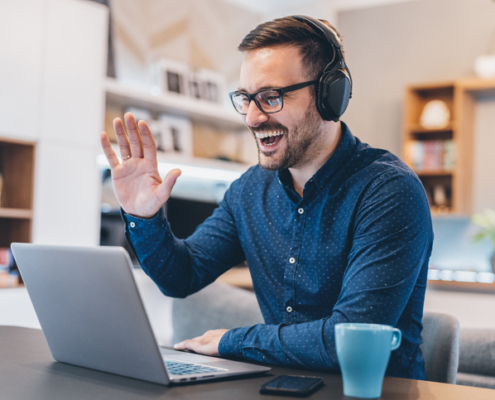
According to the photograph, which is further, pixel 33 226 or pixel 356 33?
pixel 356 33

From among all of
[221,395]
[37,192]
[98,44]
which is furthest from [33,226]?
[221,395]

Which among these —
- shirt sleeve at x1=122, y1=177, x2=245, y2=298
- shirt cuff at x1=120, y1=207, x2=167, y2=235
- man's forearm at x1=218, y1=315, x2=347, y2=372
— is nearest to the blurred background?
shirt sleeve at x1=122, y1=177, x2=245, y2=298

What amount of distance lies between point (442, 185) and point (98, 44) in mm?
2956

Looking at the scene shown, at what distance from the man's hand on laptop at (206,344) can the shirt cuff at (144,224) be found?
11.4 inches

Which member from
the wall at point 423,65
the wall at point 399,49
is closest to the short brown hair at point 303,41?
the wall at point 423,65

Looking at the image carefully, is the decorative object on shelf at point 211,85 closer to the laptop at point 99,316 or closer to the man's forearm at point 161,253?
the man's forearm at point 161,253

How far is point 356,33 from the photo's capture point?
522 centimetres

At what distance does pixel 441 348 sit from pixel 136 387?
714 mm

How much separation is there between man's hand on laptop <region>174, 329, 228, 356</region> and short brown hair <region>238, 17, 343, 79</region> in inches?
24.8

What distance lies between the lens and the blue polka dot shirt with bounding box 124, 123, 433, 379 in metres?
0.99

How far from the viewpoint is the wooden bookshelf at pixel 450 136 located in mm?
4328

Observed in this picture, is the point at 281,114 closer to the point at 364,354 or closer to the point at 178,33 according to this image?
the point at 364,354

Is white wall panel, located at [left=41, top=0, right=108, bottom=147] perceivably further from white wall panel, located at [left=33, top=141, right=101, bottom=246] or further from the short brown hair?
the short brown hair

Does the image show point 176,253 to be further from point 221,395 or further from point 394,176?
point 221,395
